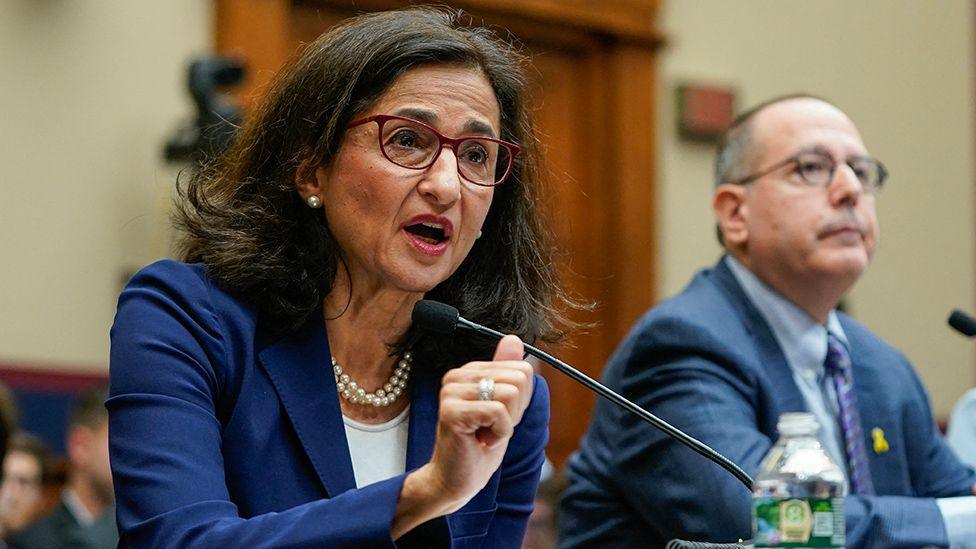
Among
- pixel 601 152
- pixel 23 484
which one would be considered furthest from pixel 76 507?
pixel 601 152

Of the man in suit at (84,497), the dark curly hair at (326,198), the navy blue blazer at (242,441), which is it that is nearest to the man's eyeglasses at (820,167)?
the dark curly hair at (326,198)

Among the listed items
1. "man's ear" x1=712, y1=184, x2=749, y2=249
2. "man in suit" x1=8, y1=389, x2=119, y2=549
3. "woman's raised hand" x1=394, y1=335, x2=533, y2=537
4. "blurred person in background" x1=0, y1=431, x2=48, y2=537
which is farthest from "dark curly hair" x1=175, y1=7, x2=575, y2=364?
"blurred person in background" x1=0, y1=431, x2=48, y2=537

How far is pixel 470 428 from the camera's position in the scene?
1.53 metres

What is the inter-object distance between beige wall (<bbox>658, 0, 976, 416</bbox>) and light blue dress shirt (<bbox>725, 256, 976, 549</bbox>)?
3.24m

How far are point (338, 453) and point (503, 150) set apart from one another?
1.75ft

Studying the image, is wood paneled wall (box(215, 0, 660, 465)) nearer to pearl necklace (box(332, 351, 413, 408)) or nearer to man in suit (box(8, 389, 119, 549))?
man in suit (box(8, 389, 119, 549))

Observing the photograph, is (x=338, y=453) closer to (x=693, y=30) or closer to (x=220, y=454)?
(x=220, y=454)

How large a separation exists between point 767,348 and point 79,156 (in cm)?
275

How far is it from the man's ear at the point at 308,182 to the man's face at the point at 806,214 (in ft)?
3.52

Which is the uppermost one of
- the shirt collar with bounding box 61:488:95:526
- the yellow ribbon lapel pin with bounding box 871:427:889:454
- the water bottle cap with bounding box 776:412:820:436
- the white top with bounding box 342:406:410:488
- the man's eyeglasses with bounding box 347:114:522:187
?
the man's eyeglasses with bounding box 347:114:522:187

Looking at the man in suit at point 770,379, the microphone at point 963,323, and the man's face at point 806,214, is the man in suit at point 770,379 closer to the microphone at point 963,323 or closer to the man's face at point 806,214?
the man's face at point 806,214

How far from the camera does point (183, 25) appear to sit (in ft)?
16.1

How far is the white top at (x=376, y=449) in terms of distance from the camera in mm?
2057

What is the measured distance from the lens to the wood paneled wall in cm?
574
